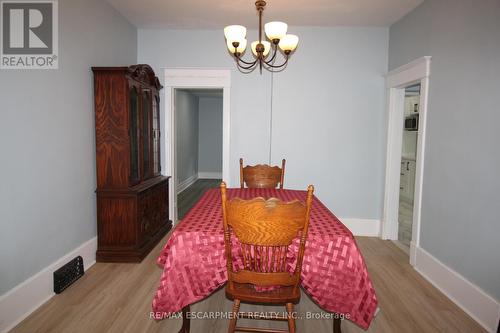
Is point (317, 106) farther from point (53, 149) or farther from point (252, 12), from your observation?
point (53, 149)

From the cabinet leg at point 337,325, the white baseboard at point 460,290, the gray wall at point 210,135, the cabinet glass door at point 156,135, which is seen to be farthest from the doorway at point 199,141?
the cabinet leg at point 337,325

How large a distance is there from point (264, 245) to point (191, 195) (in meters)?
5.40

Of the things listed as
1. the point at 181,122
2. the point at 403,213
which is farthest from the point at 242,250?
the point at 181,122

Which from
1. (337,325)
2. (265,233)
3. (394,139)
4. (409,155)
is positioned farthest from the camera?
(409,155)

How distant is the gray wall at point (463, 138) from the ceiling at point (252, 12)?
0.51m

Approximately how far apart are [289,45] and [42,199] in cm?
228

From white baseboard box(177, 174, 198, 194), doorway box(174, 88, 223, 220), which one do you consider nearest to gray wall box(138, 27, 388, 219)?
doorway box(174, 88, 223, 220)

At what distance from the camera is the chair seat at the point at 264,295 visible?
1.64 m

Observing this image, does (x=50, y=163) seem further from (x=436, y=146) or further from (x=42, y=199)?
(x=436, y=146)

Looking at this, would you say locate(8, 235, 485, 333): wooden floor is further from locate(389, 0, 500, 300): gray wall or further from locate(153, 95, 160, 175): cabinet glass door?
locate(153, 95, 160, 175): cabinet glass door

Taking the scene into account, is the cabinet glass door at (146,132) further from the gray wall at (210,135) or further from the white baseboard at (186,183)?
the gray wall at (210,135)

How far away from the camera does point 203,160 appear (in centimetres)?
936

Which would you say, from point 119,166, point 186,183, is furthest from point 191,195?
point 119,166

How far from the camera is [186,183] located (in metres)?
7.97
